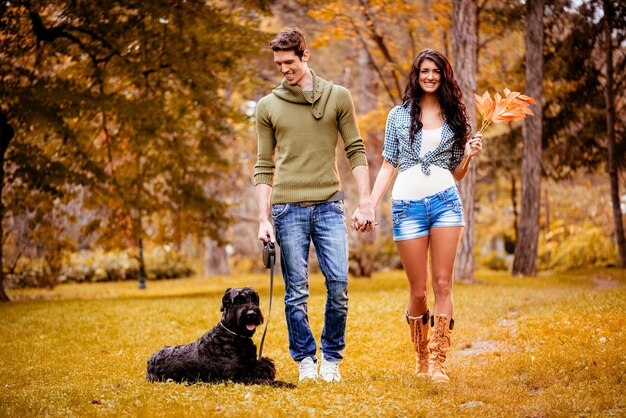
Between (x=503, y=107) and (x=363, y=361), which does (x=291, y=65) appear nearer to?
(x=503, y=107)

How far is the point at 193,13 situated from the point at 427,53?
10.9 meters

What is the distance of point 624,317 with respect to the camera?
8.11 m

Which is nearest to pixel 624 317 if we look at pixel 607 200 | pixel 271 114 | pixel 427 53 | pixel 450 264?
pixel 450 264

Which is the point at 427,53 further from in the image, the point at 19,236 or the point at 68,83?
the point at 19,236

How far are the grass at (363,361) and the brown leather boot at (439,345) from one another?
0.13m

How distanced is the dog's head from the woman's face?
201cm

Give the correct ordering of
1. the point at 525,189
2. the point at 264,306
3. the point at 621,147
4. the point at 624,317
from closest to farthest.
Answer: the point at 624,317
the point at 264,306
the point at 525,189
the point at 621,147

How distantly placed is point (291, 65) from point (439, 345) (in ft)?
7.82

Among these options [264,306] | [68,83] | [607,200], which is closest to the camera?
[264,306]

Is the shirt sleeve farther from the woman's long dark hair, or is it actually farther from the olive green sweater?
the olive green sweater

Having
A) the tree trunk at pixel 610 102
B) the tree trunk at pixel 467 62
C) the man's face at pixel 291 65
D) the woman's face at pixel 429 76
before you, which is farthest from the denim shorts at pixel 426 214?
the tree trunk at pixel 610 102

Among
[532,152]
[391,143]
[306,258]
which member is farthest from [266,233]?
[532,152]

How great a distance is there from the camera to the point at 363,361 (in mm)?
7598

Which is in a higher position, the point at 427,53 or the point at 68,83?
the point at 68,83
